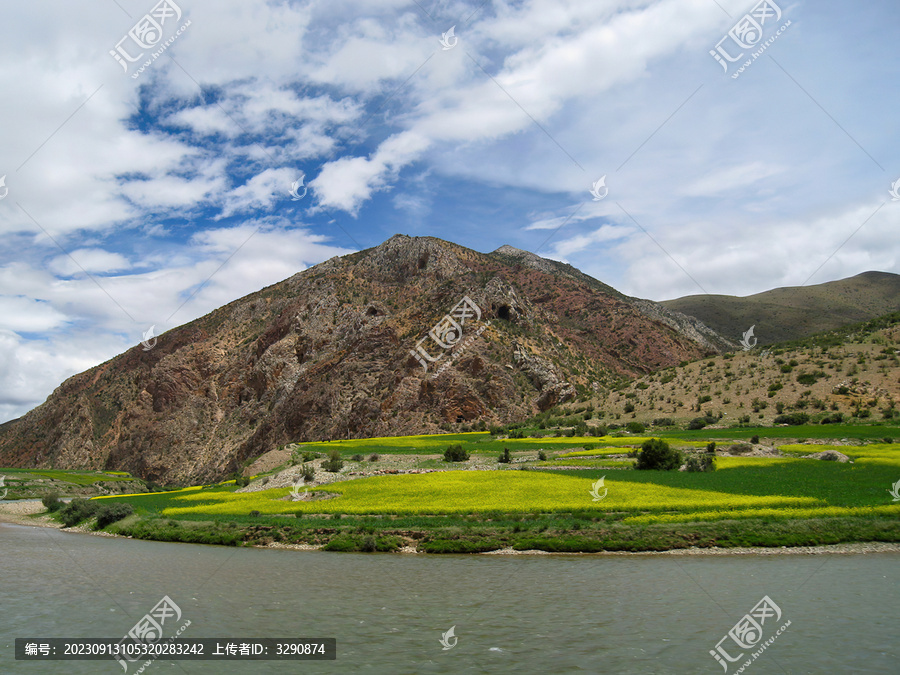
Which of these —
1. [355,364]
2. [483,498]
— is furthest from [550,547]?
[355,364]

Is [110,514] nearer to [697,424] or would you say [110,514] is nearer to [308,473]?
[308,473]

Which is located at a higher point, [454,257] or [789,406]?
[454,257]

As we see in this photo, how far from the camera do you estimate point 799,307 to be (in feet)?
491

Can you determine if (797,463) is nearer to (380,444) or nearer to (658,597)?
(658,597)

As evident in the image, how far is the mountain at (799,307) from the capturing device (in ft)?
430

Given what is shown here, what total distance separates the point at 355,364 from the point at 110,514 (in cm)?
6323

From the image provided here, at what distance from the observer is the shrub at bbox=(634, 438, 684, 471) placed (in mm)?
34688

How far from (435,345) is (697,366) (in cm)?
4256

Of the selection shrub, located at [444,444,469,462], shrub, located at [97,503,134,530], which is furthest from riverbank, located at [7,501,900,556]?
shrub, located at [444,444,469,462]

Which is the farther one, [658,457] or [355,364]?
[355,364]

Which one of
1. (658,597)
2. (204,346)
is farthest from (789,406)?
(204,346)

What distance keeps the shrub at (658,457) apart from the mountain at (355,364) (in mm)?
45818

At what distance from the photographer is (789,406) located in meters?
51.4

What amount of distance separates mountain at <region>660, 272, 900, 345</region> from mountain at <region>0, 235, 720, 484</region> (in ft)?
65.3
